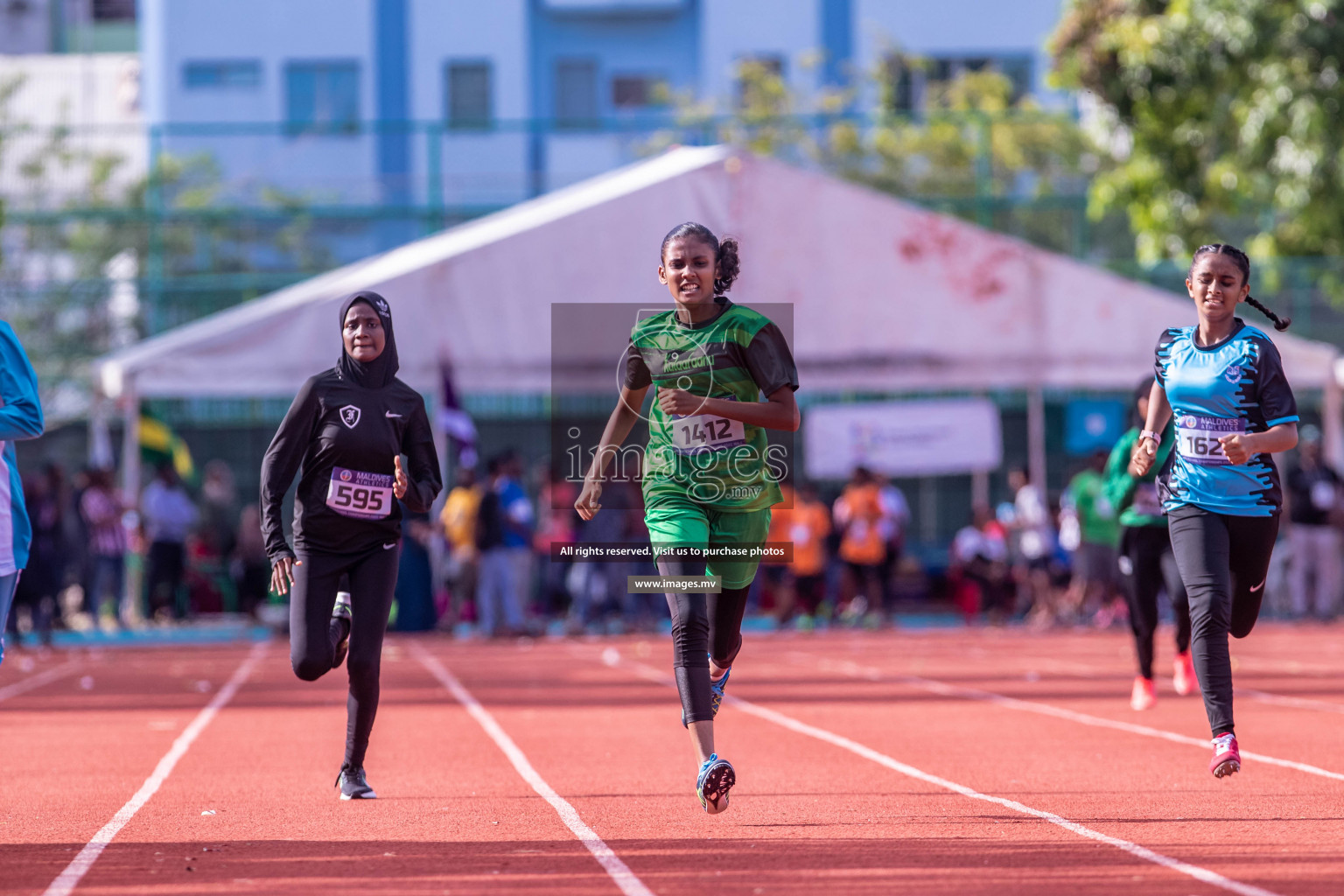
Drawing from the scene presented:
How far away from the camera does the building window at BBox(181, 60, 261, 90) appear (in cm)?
4459

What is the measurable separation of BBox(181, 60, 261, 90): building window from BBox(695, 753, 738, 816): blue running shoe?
40.0 metres

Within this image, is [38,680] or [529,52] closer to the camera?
[38,680]

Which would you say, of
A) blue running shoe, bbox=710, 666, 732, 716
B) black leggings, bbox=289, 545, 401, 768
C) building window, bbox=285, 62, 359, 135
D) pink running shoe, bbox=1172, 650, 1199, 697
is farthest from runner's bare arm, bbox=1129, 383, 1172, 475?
building window, bbox=285, 62, 359, 135

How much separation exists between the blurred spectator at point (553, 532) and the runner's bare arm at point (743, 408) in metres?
13.8

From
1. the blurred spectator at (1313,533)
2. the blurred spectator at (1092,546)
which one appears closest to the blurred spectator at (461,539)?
the blurred spectator at (1092,546)

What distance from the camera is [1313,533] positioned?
22.2 metres

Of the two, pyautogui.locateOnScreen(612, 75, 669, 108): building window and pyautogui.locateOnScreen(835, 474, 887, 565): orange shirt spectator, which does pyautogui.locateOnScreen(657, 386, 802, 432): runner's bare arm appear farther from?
pyautogui.locateOnScreen(612, 75, 669, 108): building window

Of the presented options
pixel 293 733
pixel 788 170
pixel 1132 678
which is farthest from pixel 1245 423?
pixel 788 170

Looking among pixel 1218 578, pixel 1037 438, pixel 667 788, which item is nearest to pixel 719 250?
pixel 1218 578

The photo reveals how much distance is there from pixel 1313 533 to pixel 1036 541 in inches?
118

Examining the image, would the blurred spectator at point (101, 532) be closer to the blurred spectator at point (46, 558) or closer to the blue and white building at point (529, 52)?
the blurred spectator at point (46, 558)

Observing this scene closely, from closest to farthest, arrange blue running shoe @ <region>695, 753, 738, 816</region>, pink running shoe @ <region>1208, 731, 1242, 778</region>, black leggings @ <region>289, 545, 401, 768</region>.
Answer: blue running shoe @ <region>695, 753, 738, 816</region> < pink running shoe @ <region>1208, 731, 1242, 778</region> < black leggings @ <region>289, 545, 401, 768</region>

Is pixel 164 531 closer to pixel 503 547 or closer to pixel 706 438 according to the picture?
pixel 503 547

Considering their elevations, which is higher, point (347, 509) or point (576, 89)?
point (576, 89)
